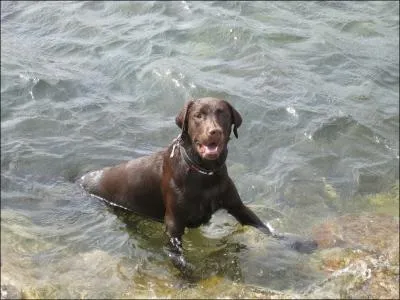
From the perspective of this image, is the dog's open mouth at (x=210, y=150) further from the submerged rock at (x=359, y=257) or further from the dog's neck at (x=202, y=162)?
the submerged rock at (x=359, y=257)

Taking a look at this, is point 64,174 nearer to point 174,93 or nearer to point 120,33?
point 174,93

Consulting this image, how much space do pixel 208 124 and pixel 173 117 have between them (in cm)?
382

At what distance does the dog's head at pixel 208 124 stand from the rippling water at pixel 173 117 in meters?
1.32

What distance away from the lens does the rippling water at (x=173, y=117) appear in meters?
6.39

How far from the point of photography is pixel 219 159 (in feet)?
20.2

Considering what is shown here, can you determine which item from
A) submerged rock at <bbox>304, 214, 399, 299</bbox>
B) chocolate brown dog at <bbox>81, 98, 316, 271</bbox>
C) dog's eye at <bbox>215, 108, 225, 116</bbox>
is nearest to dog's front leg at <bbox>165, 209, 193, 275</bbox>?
chocolate brown dog at <bbox>81, 98, 316, 271</bbox>

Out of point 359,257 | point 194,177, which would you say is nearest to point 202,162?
point 194,177

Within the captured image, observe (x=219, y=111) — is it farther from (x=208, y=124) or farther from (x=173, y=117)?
(x=173, y=117)

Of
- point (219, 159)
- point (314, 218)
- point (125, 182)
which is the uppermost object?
point (219, 159)

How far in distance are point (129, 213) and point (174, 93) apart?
3.34 m

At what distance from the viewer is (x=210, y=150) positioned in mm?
5883

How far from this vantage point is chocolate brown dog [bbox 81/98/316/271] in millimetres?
5996

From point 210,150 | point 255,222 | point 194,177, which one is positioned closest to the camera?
point 210,150

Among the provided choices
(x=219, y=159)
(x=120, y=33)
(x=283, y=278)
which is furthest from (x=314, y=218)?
(x=120, y=33)
